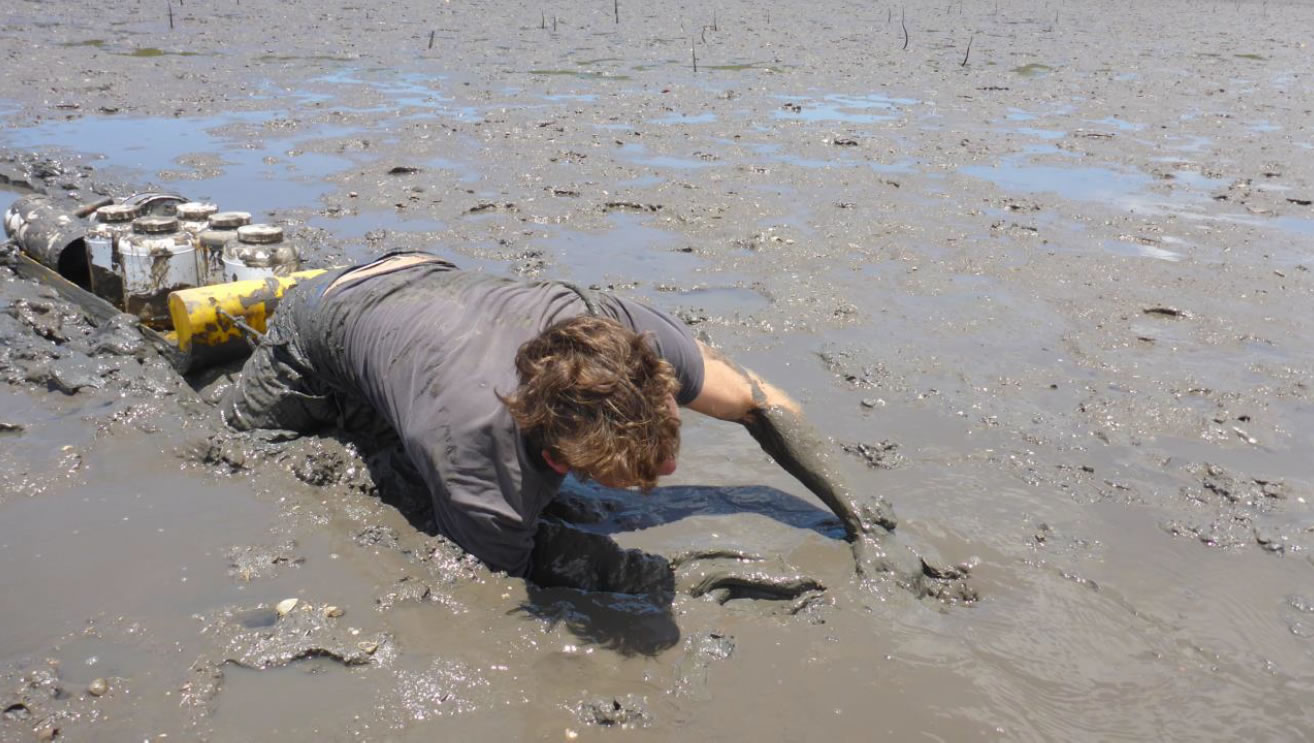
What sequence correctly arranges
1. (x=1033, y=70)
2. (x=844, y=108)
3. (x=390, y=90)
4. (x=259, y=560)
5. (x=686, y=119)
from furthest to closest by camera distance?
(x=1033, y=70)
(x=390, y=90)
(x=844, y=108)
(x=686, y=119)
(x=259, y=560)

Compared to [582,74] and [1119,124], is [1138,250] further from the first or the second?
[582,74]

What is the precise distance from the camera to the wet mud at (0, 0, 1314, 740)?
2611 millimetres

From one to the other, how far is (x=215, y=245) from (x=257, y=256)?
0.31 m

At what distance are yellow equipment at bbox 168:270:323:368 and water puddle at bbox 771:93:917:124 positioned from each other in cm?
710

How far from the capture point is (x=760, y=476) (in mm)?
3680

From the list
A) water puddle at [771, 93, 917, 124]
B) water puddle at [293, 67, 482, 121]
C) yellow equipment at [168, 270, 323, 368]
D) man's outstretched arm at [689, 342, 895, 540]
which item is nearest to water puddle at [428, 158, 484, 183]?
water puddle at [293, 67, 482, 121]

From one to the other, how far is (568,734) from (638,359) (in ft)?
3.01

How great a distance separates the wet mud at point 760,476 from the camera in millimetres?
2611

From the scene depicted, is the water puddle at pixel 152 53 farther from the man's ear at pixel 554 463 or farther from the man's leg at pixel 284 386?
the man's ear at pixel 554 463

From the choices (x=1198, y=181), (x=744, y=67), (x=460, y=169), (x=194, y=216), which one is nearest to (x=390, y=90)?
(x=460, y=169)

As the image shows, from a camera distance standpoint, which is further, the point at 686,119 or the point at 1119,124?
the point at 1119,124

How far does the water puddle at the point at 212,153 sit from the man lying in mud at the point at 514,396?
12.0 ft

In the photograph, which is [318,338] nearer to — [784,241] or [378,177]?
[784,241]

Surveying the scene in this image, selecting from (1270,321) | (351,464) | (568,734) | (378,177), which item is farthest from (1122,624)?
(378,177)
